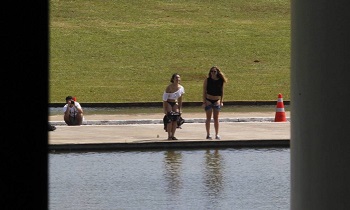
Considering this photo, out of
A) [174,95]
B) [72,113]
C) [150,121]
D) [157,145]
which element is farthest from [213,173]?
[150,121]

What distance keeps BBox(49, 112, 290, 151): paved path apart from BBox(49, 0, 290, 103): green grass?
25.5ft

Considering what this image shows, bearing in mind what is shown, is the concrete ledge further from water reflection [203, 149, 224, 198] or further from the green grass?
the green grass

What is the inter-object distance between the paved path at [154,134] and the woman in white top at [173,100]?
0.29 metres

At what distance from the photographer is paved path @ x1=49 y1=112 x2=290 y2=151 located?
56.2ft

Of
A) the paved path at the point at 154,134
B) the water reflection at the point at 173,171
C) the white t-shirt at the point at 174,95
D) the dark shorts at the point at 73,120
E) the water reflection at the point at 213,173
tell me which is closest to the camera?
the water reflection at the point at 213,173

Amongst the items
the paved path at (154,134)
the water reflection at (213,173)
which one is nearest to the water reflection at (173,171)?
the water reflection at (213,173)

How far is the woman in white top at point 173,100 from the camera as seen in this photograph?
17688 mm

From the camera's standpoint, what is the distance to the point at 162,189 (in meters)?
12.4

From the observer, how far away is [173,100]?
1819 cm

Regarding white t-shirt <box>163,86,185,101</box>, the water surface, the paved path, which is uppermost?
white t-shirt <box>163,86,185,101</box>

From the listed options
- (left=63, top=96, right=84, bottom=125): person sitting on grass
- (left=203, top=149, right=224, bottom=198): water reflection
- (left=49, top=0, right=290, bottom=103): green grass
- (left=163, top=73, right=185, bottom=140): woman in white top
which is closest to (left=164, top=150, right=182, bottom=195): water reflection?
(left=203, top=149, right=224, bottom=198): water reflection

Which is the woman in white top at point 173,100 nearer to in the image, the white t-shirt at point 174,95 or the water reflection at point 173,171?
the white t-shirt at point 174,95
